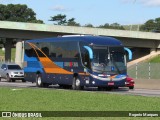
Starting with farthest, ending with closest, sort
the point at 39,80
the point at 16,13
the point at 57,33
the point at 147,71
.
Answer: the point at 16,13 → the point at 57,33 → the point at 147,71 → the point at 39,80

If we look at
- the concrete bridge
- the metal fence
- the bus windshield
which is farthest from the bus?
the concrete bridge

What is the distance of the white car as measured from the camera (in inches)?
1844

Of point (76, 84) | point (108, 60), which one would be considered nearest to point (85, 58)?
point (108, 60)

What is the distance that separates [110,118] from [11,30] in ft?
198

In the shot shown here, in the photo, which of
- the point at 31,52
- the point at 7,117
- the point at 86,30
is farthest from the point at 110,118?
the point at 86,30

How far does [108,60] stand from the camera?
2956 cm

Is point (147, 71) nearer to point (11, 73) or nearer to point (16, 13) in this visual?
point (11, 73)

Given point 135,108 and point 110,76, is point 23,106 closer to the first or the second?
point 135,108

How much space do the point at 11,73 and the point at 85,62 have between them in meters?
18.5

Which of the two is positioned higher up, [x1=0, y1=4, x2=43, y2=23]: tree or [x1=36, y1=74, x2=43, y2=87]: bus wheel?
[x1=0, y1=4, x2=43, y2=23]: tree

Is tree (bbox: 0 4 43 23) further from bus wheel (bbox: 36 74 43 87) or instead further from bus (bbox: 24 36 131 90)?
bus (bbox: 24 36 131 90)

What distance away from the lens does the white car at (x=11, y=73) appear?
4684cm

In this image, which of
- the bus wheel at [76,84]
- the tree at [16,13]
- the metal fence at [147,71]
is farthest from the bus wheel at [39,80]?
the tree at [16,13]

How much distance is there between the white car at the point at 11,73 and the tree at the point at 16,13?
356 feet
